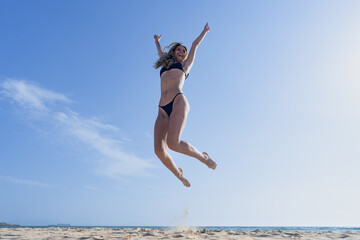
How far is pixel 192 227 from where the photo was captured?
1026cm

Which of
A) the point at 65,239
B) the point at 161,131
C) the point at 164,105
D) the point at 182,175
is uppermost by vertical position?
the point at 164,105

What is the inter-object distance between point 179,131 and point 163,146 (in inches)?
18.8

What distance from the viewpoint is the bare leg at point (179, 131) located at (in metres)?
4.26

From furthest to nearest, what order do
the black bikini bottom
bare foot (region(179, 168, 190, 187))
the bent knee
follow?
bare foot (region(179, 168, 190, 187)) < the black bikini bottom < the bent knee

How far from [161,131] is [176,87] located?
2.50 feet

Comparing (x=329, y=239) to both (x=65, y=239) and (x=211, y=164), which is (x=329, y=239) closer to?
(x=211, y=164)

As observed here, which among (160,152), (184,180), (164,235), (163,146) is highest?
(163,146)

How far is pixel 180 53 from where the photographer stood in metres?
5.17

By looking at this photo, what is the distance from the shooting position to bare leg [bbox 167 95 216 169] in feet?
14.0

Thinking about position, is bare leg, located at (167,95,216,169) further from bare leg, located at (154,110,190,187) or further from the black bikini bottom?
bare leg, located at (154,110,190,187)

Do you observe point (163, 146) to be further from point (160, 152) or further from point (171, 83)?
point (171, 83)

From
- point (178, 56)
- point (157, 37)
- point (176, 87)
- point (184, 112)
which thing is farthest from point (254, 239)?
point (157, 37)

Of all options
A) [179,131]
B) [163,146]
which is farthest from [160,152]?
[179,131]

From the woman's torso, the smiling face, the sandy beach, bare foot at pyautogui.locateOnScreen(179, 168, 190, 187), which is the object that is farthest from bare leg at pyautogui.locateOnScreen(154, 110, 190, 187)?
the sandy beach
